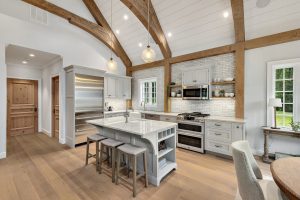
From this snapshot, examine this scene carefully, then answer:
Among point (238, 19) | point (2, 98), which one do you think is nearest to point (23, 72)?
point (2, 98)

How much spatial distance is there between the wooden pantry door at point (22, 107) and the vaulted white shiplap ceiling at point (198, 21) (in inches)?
137

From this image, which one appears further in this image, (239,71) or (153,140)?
(239,71)

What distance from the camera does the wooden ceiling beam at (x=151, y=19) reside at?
12.5 feet

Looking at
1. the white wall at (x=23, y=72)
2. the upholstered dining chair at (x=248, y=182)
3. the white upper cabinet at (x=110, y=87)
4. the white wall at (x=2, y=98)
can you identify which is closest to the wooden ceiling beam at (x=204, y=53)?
the white upper cabinet at (x=110, y=87)

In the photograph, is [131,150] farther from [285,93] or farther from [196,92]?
[285,93]

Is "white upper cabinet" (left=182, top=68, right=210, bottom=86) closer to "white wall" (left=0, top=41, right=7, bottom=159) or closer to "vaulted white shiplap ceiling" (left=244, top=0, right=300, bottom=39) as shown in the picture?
"vaulted white shiplap ceiling" (left=244, top=0, right=300, bottom=39)

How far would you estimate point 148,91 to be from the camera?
623 cm

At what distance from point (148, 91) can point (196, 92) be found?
2.42 meters

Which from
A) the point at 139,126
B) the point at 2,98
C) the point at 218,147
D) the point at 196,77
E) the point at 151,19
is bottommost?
the point at 218,147

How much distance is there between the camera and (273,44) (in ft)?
11.1

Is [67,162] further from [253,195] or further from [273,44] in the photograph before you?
[273,44]

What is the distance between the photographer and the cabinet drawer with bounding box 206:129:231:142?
345 cm

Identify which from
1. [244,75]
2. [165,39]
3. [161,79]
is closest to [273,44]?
[244,75]

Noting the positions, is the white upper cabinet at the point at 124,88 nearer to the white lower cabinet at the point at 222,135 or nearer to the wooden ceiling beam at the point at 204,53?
the wooden ceiling beam at the point at 204,53
